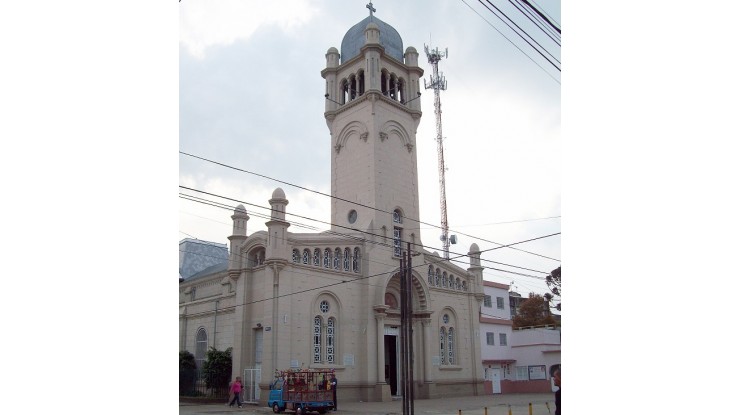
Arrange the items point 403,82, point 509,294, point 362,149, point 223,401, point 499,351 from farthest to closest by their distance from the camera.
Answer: point 509,294 < point 499,351 < point 403,82 < point 362,149 < point 223,401

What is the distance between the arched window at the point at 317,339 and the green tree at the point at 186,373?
5.80 m

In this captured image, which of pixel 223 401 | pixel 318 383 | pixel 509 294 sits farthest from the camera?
pixel 509 294

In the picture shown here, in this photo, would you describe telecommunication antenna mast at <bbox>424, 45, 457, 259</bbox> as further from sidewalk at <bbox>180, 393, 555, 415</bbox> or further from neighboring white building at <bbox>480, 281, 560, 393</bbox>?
sidewalk at <bbox>180, 393, 555, 415</bbox>

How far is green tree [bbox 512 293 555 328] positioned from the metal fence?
25671 millimetres

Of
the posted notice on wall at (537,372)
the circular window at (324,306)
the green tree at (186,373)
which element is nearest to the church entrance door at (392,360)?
the circular window at (324,306)

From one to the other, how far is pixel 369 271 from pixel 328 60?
433 inches

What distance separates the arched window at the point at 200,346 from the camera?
24000 millimetres

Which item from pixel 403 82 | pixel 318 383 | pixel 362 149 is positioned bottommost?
pixel 318 383

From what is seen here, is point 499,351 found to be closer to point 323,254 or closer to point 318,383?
point 323,254

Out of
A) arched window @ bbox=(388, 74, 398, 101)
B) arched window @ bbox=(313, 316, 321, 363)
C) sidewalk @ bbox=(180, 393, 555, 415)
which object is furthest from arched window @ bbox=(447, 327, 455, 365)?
arched window @ bbox=(388, 74, 398, 101)

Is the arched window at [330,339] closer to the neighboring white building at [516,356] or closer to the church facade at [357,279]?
the church facade at [357,279]

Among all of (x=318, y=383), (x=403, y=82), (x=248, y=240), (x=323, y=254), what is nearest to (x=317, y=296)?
(x=323, y=254)

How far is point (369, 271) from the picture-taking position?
2352 cm

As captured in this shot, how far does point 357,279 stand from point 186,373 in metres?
8.01
